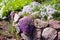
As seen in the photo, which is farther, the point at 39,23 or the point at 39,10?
the point at 39,10

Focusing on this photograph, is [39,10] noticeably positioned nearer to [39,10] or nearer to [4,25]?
[39,10]

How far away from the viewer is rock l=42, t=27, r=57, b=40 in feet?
18.9

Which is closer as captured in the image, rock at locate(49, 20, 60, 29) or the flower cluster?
rock at locate(49, 20, 60, 29)

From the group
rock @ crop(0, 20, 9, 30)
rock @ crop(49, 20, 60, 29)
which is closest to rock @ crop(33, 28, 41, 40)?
rock @ crop(49, 20, 60, 29)

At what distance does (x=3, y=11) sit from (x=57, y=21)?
2.05 metres

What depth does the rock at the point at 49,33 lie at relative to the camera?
18.9ft

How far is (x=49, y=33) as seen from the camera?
19.0ft

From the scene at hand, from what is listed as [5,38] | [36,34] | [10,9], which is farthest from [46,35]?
[10,9]

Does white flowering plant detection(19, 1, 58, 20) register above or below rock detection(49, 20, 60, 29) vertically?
above

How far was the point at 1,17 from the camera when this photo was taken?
24.3 feet

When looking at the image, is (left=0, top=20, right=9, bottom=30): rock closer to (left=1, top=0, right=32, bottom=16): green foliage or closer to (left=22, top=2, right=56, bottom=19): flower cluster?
(left=1, top=0, right=32, bottom=16): green foliage

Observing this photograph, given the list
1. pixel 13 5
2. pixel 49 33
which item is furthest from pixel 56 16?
pixel 13 5

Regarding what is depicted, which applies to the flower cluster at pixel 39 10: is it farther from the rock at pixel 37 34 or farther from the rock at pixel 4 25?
the rock at pixel 4 25

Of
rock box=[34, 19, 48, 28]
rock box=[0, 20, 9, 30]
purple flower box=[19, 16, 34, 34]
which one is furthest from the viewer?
rock box=[0, 20, 9, 30]
